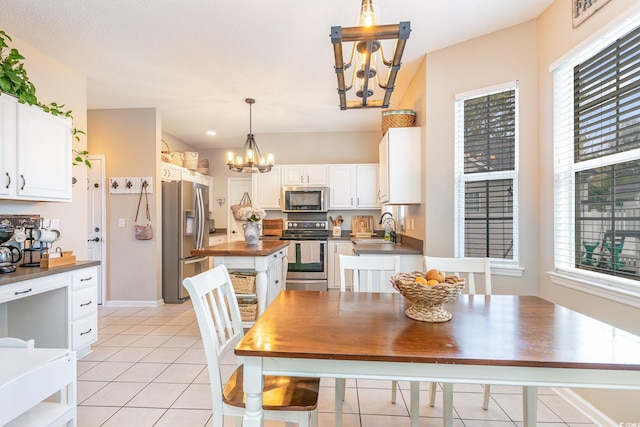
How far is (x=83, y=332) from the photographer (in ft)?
8.09

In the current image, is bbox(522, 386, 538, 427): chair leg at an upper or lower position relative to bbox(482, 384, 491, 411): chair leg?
upper

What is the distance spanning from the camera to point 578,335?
110 centimetres

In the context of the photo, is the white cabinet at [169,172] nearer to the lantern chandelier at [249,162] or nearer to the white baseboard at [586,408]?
the lantern chandelier at [249,162]

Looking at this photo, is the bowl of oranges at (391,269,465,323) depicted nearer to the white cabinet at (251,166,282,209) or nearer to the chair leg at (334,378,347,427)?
the chair leg at (334,378,347,427)

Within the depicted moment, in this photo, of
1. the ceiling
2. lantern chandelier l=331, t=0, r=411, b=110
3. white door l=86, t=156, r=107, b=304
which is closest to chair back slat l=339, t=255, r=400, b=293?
lantern chandelier l=331, t=0, r=411, b=110

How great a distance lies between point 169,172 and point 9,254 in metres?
2.42

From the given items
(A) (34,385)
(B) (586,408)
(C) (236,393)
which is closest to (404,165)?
(B) (586,408)

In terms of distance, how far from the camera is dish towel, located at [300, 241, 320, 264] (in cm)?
485

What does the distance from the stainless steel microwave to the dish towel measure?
1.85 ft

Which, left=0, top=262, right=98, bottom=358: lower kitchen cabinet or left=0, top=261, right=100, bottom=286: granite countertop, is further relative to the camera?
left=0, top=262, right=98, bottom=358: lower kitchen cabinet

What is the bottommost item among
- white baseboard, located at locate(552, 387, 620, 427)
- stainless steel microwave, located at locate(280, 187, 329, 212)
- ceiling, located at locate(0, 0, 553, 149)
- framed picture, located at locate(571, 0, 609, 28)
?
white baseboard, located at locate(552, 387, 620, 427)

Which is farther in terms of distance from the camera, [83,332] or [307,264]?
[307,264]

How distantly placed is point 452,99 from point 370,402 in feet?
8.46

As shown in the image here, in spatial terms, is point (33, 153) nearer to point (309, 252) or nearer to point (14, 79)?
point (14, 79)
